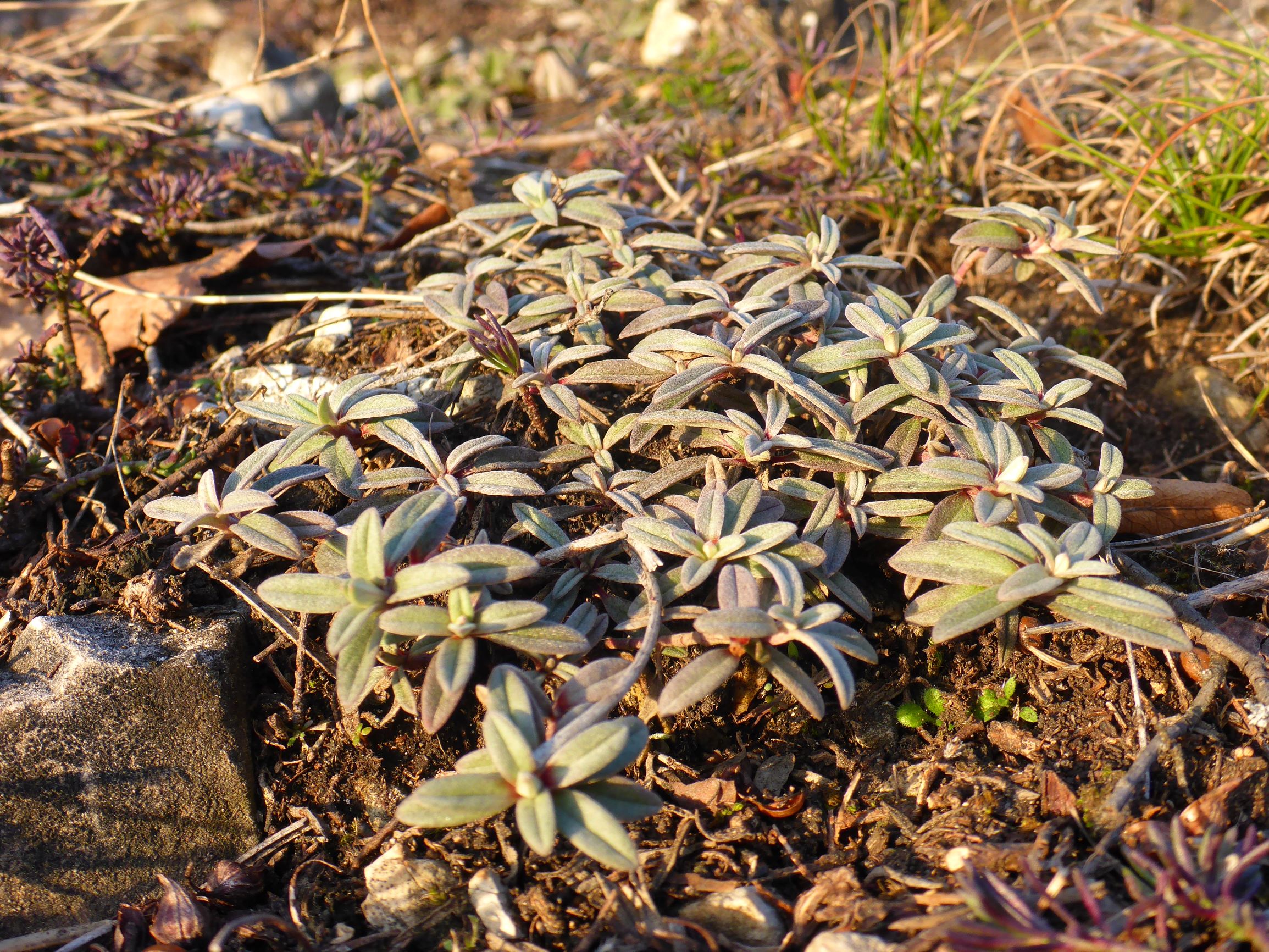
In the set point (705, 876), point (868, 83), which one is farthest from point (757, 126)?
point (705, 876)

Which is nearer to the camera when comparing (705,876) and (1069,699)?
(705,876)

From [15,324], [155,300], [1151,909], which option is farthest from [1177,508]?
[15,324]

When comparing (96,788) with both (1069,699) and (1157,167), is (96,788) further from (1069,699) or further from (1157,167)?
(1157,167)

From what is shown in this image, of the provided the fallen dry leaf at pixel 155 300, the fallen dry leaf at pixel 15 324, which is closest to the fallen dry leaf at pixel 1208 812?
the fallen dry leaf at pixel 155 300

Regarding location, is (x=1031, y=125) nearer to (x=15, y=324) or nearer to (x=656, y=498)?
(x=656, y=498)

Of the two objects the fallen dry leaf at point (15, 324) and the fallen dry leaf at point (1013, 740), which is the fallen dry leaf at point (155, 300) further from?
the fallen dry leaf at point (1013, 740)

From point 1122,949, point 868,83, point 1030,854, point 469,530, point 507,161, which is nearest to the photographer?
point 1122,949
